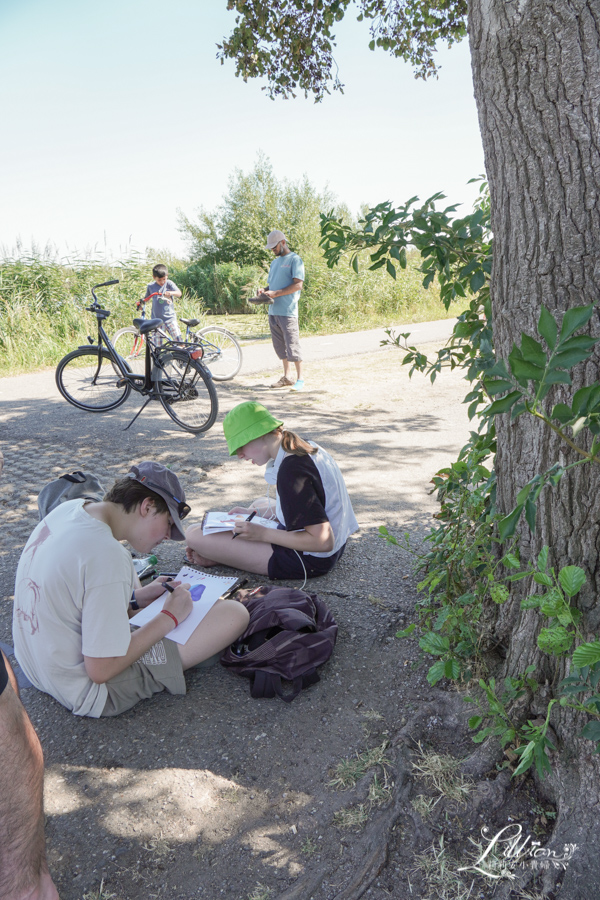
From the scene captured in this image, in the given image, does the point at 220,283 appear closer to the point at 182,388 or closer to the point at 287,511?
the point at 182,388

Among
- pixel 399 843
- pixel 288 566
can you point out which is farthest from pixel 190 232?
pixel 399 843

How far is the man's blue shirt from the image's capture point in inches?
321

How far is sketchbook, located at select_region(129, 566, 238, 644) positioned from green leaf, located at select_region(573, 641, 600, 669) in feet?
5.61

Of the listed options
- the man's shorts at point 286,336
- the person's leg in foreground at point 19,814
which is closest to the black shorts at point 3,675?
the person's leg in foreground at point 19,814

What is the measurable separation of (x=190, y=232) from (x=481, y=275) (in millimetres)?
27394

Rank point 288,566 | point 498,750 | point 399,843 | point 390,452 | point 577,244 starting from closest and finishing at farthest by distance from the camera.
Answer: point 577,244 < point 399,843 < point 498,750 < point 288,566 < point 390,452

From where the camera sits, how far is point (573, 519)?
1.87 m

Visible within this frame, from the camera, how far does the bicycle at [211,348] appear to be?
8.88 meters

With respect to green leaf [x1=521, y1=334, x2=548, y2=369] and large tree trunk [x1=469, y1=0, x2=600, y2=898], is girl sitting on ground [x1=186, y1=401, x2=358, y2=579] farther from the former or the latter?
green leaf [x1=521, y1=334, x2=548, y2=369]

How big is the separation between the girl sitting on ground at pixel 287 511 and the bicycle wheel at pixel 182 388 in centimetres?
323

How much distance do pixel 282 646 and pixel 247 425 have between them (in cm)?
116

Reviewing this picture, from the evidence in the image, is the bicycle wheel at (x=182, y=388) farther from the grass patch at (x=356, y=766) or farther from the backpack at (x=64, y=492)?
the grass patch at (x=356, y=766)

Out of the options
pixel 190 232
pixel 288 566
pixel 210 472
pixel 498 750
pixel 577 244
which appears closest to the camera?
pixel 577 244

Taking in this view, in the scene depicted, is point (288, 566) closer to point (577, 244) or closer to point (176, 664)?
point (176, 664)
